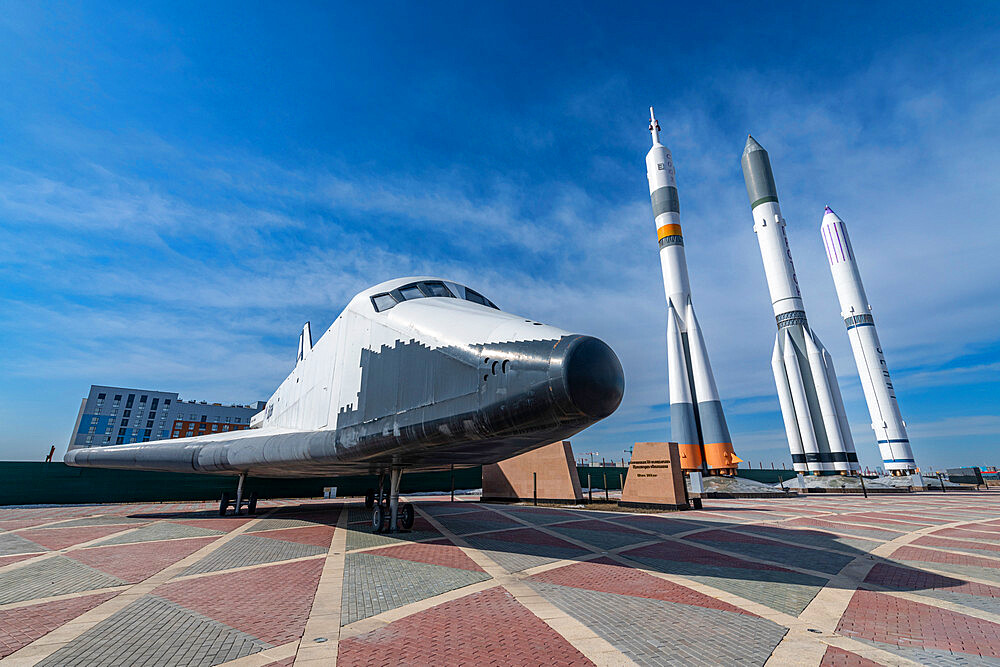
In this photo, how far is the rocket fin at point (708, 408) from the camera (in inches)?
1284

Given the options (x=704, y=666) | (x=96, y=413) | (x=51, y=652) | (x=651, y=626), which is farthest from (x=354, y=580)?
(x=96, y=413)

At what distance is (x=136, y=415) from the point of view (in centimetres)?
6962

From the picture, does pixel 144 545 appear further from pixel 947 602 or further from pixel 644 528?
pixel 947 602

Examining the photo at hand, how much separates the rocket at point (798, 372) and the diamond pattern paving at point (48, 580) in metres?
41.0

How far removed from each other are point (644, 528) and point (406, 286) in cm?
882

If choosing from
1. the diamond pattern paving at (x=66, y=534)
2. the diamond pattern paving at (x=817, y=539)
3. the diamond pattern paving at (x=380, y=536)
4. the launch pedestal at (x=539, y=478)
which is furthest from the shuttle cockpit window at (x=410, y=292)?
the launch pedestal at (x=539, y=478)

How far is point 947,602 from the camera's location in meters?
4.91

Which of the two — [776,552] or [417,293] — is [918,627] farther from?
[417,293]

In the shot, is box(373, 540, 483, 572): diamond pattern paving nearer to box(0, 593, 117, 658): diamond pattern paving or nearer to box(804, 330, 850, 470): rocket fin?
box(0, 593, 117, 658): diamond pattern paving

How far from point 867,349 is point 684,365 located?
16.9 metres

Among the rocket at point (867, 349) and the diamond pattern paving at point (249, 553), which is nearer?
the diamond pattern paving at point (249, 553)

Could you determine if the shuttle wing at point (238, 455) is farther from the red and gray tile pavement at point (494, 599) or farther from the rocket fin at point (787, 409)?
the rocket fin at point (787, 409)

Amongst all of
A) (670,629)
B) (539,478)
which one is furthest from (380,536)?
(539,478)

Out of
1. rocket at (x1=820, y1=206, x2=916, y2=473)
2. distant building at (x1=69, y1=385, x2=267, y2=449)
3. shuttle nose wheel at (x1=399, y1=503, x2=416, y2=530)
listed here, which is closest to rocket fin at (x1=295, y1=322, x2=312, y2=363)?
shuttle nose wheel at (x1=399, y1=503, x2=416, y2=530)
